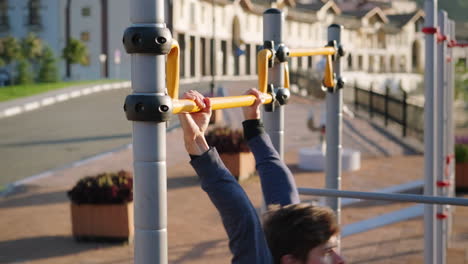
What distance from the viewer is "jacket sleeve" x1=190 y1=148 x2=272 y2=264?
2.39 m

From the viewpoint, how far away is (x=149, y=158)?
7.43 ft

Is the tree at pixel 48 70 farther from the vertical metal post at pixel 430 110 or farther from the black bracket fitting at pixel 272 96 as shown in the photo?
the black bracket fitting at pixel 272 96

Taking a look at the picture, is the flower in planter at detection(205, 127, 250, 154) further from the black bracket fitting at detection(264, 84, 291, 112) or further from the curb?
the curb

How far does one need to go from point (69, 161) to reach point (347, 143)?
7.36m

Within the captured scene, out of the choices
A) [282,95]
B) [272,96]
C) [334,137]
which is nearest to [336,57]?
[334,137]

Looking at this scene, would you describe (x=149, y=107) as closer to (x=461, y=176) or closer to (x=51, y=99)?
(x=461, y=176)

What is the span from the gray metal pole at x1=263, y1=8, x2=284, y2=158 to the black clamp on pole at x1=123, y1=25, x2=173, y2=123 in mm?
1647

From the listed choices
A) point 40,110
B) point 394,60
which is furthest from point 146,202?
point 394,60

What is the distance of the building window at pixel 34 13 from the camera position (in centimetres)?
5159

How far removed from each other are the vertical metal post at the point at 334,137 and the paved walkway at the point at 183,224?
230 cm

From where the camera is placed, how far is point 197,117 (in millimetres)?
2527

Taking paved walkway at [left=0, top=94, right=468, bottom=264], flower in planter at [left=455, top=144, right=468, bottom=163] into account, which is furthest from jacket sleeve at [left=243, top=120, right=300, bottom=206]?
flower in planter at [left=455, top=144, right=468, bottom=163]

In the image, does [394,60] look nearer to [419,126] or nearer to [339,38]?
[419,126]

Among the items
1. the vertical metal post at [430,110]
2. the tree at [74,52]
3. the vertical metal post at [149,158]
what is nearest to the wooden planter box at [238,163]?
the vertical metal post at [430,110]
